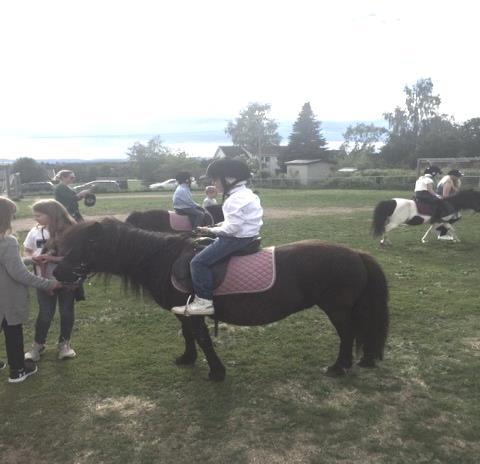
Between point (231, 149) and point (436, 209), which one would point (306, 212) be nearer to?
point (436, 209)

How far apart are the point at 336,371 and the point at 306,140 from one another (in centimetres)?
6227

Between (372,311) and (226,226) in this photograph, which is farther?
(372,311)

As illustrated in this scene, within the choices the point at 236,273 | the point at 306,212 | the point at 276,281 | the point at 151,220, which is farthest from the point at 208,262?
the point at 306,212

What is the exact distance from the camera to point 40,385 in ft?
12.5

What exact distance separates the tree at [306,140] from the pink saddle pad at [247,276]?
199 ft

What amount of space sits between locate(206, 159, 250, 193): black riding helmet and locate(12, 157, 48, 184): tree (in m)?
46.6

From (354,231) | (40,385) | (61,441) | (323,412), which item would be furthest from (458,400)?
(354,231)

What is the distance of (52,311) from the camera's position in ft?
13.9

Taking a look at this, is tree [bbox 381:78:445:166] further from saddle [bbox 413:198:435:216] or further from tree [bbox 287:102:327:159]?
saddle [bbox 413:198:435:216]

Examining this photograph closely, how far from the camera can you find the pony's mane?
369 centimetres

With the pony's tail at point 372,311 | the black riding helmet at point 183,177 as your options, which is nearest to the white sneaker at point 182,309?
the pony's tail at point 372,311

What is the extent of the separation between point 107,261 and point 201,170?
54.1 metres

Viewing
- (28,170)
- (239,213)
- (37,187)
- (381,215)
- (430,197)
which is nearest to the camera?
(239,213)

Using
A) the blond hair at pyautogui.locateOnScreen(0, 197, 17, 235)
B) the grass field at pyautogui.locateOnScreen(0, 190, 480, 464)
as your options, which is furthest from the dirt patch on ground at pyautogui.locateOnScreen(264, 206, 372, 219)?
the blond hair at pyautogui.locateOnScreen(0, 197, 17, 235)
